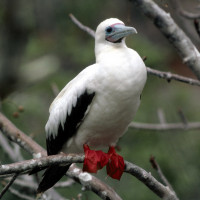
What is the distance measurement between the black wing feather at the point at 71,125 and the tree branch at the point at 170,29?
1170 millimetres

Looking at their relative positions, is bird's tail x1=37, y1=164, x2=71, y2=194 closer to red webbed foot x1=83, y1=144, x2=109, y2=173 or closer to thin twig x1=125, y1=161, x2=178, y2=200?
red webbed foot x1=83, y1=144, x2=109, y2=173

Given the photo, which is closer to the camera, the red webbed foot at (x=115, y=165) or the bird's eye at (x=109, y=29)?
the red webbed foot at (x=115, y=165)

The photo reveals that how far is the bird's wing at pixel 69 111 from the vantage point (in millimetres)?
4242

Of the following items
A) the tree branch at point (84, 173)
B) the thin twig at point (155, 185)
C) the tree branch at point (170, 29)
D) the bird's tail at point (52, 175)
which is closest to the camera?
the tree branch at point (170, 29)

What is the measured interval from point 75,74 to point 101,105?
17.4 ft

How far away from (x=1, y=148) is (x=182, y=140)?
240cm

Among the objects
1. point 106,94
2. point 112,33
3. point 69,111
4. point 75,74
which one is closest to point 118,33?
point 112,33

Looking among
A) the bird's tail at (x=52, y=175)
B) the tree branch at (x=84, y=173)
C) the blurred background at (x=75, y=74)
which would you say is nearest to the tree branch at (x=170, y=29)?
the blurred background at (x=75, y=74)

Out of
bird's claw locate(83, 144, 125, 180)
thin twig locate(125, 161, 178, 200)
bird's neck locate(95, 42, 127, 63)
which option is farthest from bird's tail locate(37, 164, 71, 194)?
bird's neck locate(95, 42, 127, 63)

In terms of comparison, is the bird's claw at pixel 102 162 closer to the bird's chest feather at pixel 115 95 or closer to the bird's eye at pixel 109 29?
the bird's chest feather at pixel 115 95

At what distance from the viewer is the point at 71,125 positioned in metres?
4.46

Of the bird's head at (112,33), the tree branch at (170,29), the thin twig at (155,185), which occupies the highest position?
the tree branch at (170,29)

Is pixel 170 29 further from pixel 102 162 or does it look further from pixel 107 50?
pixel 102 162

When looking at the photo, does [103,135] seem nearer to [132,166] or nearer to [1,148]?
[132,166]
